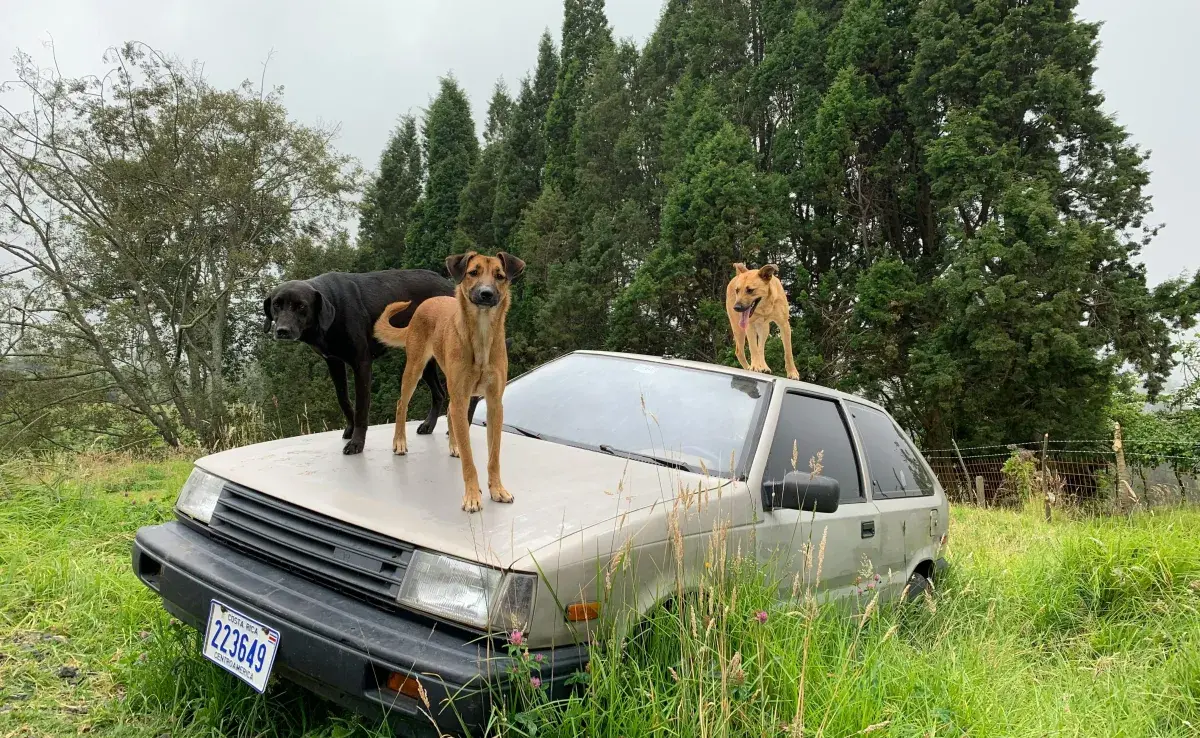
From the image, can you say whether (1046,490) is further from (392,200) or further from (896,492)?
(392,200)

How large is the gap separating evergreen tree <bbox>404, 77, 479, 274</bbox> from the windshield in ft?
87.6

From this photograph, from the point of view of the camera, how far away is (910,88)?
773 inches

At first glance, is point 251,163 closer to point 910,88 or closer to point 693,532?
point 910,88

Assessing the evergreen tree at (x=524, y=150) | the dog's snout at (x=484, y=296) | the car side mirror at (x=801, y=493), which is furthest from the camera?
the evergreen tree at (x=524, y=150)

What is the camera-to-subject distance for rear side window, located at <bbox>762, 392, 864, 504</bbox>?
9.96ft

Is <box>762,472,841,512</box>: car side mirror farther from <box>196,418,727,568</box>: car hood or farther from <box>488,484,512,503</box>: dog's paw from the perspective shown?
<box>488,484,512,503</box>: dog's paw

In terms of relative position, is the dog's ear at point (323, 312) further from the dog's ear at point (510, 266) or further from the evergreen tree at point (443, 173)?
the evergreen tree at point (443, 173)

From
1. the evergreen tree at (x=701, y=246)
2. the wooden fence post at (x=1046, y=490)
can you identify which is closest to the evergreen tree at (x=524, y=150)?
the evergreen tree at (x=701, y=246)

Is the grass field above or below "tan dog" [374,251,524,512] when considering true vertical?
below

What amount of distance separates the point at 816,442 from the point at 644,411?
1045 millimetres

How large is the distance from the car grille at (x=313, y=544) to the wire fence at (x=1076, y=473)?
5.42 m

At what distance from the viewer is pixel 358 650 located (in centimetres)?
188

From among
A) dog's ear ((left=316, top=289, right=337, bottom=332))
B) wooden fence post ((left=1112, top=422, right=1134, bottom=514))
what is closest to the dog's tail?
dog's ear ((left=316, top=289, right=337, bottom=332))

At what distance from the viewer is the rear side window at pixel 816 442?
9.96 feet
